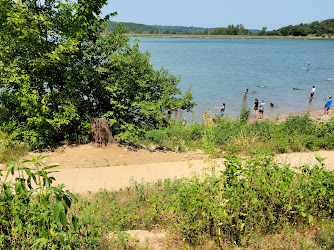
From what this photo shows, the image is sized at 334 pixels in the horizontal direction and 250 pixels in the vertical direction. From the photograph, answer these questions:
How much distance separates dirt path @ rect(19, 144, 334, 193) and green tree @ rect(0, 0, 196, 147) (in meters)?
1.04

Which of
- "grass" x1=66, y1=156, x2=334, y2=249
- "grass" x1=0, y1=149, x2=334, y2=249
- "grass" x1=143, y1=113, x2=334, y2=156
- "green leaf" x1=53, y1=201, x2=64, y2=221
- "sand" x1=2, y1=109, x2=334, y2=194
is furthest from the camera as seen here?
"grass" x1=143, y1=113, x2=334, y2=156

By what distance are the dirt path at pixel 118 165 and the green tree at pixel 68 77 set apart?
3.42 feet

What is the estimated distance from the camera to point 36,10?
9.83 m

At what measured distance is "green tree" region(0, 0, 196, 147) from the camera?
359 inches

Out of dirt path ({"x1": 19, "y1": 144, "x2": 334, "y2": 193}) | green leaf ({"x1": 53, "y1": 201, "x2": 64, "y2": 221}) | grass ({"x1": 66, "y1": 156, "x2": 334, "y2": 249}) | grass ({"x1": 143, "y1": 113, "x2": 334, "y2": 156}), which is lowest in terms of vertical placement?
dirt path ({"x1": 19, "y1": 144, "x2": 334, "y2": 193})

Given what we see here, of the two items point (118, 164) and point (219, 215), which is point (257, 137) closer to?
point (118, 164)

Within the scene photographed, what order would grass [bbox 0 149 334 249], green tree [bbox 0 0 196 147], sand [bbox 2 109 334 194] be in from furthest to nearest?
green tree [bbox 0 0 196 147] < sand [bbox 2 109 334 194] < grass [bbox 0 149 334 249]

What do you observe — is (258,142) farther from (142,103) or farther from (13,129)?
(13,129)

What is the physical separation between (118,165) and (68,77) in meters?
3.49

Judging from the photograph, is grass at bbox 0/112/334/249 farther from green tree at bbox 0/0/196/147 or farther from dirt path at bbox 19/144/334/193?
green tree at bbox 0/0/196/147

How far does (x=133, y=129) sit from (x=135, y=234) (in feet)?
20.6

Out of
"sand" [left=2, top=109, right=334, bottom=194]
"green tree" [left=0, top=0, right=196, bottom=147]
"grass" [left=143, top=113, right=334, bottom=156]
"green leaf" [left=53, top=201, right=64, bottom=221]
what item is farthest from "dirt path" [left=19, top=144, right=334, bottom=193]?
"green leaf" [left=53, top=201, right=64, bottom=221]

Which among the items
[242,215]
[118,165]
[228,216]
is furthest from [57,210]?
[118,165]

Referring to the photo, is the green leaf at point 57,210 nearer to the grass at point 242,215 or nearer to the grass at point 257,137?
the grass at point 242,215
